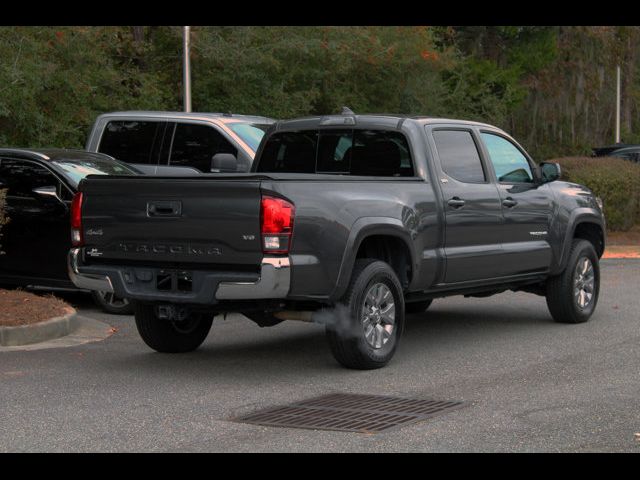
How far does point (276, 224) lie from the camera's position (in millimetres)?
8742

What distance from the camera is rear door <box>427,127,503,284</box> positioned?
10484mm

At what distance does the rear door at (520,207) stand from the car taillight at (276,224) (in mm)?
3008

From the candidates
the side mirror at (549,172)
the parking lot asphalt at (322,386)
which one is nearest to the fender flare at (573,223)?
the side mirror at (549,172)

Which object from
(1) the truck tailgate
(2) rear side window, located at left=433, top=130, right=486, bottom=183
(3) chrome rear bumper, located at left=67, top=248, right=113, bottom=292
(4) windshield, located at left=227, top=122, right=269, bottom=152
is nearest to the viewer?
(1) the truck tailgate

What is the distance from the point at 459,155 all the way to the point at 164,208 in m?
3.10

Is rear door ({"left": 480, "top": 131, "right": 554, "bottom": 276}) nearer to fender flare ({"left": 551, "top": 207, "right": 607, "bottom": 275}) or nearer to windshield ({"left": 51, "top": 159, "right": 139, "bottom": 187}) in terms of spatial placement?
fender flare ({"left": 551, "top": 207, "right": 607, "bottom": 275})

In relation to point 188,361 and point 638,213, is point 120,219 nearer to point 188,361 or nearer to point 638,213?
point 188,361

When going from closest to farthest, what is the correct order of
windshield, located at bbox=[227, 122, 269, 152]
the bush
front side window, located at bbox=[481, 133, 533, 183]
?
1. front side window, located at bbox=[481, 133, 533, 183]
2. windshield, located at bbox=[227, 122, 269, 152]
3. the bush

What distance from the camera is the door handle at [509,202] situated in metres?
11.2

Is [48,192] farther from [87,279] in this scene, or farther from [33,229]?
[87,279]

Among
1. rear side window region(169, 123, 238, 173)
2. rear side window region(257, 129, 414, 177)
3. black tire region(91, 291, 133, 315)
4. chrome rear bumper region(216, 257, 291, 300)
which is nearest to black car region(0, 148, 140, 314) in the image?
black tire region(91, 291, 133, 315)

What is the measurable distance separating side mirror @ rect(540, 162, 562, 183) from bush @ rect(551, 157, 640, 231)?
11036 millimetres

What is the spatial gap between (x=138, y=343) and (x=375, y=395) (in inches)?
130
